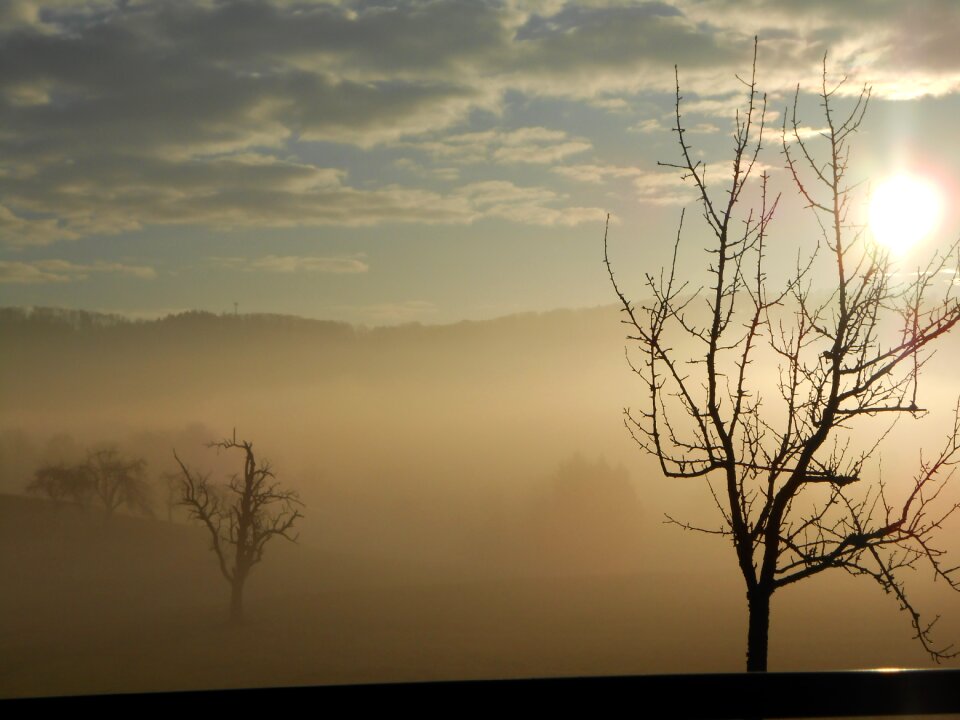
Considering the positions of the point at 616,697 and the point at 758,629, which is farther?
the point at 758,629

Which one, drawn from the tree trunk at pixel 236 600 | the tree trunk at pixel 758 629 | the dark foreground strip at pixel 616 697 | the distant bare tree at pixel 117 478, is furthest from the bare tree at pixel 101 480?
the dark foreground strip at pixel 616 697

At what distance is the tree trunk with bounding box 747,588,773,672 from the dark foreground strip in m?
3.62

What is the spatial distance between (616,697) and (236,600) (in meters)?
53.8

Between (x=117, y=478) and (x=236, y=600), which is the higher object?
(x=117, y=478)

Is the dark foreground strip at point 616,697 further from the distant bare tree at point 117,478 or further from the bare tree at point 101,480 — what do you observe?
the bare tree at point 101,480

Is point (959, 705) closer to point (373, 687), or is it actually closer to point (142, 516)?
point (373, 687)

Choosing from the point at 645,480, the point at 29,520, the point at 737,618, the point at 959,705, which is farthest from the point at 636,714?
the point at 645,480

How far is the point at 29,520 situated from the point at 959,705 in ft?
315

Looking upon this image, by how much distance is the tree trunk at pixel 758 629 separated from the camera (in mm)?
5703

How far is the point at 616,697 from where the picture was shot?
2.17 meters

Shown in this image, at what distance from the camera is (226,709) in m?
2.10

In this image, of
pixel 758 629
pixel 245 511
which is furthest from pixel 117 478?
pixel 758 629

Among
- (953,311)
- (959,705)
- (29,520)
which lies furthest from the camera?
(29,520)

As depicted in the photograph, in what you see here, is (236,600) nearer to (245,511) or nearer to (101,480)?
(245,511)
